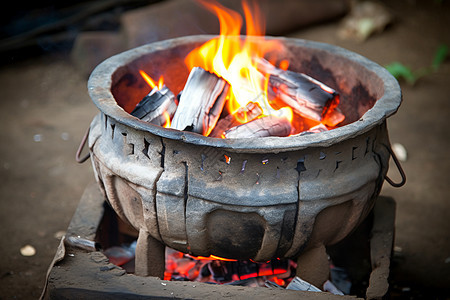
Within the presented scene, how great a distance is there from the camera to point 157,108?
7.14ft

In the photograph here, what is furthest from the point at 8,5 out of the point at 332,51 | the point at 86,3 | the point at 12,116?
the point at 332,51

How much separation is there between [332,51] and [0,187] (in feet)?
7.85

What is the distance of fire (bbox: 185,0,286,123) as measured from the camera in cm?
238

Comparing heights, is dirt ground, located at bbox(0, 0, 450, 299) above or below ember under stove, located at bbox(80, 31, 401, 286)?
below

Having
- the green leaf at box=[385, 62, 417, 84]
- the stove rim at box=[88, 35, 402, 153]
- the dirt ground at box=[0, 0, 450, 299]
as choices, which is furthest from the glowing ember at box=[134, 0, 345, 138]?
the green leaf at box=[385, 62, 417, 84]

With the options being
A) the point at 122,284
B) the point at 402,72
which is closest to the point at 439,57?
the point at 402,72

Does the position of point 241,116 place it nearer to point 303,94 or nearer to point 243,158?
point 303,94

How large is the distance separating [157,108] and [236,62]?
539mm

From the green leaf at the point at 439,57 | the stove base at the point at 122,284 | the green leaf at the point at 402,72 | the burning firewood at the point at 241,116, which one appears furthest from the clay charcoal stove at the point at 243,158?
the green leaf at the point at 439,57

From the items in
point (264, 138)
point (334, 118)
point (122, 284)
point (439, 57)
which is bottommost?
point (439, 57)

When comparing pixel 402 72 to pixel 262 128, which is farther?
pixel 402 72

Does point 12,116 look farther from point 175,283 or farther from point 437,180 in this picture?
point 437,180

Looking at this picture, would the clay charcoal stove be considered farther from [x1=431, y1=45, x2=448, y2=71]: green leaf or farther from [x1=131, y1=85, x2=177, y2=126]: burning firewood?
[x1=431, y1=45, x2=448, y2=71]: green leaf

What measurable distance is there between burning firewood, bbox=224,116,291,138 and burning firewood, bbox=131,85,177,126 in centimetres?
30
